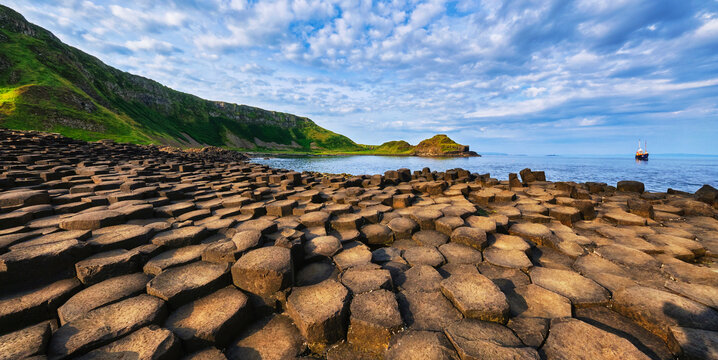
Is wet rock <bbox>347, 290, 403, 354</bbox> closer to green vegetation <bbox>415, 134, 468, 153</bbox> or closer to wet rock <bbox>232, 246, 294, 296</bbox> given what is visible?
wet rock <bbox>232, 246, 294, 296</bbox>

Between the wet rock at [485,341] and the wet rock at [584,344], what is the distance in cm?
24

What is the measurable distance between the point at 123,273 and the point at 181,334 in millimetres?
1477

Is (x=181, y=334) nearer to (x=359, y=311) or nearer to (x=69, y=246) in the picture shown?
(x=359, y=311)

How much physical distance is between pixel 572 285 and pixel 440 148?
11112 cm

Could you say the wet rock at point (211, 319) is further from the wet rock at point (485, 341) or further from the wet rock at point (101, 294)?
the wet rock at point (485, 341)

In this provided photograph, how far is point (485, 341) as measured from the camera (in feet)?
6.24

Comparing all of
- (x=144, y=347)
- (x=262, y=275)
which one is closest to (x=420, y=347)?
(x=262, y=275)

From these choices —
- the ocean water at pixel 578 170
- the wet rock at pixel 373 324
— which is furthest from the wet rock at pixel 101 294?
the ocean water at pixel 578 170

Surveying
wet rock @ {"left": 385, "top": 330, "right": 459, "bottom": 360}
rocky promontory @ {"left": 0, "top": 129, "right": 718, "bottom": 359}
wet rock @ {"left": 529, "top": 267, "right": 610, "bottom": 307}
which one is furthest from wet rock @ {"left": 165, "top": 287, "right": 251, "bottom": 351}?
wet rock @ {"left": 529, "top": 267, "right": 610, "bottom": 307}

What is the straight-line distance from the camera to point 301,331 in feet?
7.16

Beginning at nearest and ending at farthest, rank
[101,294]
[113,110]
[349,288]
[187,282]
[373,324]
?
[373,324], [101,294], [187,282], [349,288], [113,110]

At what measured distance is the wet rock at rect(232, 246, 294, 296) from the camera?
2.50 metres

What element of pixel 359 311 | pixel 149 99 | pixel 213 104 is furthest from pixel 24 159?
pixel 213 104

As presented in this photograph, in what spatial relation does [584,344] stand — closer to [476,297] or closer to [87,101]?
[476,297]
